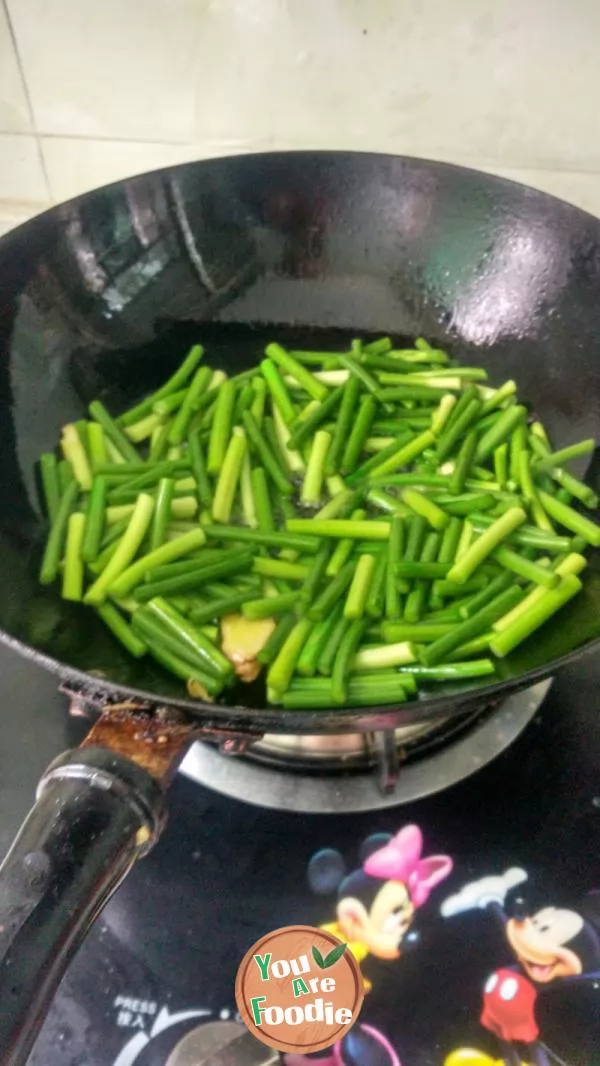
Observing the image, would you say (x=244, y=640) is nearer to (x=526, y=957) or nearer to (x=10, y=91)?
(x=526, y=957)

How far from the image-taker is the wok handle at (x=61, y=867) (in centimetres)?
61

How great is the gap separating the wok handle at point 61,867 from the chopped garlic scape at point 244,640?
0.29 m

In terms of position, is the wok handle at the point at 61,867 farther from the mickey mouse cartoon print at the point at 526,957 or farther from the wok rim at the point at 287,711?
the mickey mouse cartoon print at the point at 526,957

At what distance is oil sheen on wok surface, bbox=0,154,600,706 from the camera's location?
124 cm

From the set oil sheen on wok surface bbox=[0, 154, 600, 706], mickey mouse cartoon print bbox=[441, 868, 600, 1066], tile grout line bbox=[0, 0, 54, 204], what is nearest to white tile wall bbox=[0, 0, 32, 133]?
tile grout line bbox=[0, 0, 54, 204]

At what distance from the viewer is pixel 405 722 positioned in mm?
837

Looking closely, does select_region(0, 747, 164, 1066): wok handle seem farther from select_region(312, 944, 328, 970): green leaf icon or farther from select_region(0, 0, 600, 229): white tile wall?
select_region(0, 0, 600, 229): white tile wall

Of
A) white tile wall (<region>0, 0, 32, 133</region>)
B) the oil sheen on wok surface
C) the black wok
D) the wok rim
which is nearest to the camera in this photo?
the wok rim

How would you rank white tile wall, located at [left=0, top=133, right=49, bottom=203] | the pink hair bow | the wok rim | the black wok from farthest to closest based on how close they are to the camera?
white tile wall, located at [left=0, top=133, right=49, bottom=203] < the black wok < the pink hair bow < the wok rim

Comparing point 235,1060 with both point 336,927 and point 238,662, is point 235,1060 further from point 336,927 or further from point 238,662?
point 238,662

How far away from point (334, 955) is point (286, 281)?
106cm

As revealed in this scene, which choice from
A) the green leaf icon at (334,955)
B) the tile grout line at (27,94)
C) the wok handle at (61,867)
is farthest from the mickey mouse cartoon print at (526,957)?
the tile grout line at (27,94)

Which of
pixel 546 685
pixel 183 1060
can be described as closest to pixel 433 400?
pixel 546 685

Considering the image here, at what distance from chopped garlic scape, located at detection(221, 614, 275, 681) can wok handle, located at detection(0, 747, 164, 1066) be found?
0.96ft
